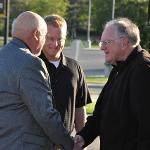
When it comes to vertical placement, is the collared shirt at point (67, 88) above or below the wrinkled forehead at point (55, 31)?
below

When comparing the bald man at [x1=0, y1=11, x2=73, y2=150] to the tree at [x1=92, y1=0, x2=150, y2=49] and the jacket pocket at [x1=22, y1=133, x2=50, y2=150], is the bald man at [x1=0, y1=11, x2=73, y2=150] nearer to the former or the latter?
the jacket pocket at [x1=22, y1=133, x2=50, y2=150]

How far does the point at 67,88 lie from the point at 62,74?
6.4 inches

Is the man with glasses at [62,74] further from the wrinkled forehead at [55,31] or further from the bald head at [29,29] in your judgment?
the bald head at [29,29]

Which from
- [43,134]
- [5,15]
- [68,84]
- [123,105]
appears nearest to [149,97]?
[123,105]

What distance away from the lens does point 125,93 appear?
4398 mm

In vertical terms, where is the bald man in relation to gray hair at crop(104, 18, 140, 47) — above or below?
below

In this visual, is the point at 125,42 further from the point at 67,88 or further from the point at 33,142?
the point at 33,142

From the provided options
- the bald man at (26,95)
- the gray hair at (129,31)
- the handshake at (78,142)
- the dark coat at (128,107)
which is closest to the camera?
the bald man at (26,95)

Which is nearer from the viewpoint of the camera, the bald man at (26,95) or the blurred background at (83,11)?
the bald man at (26,95)

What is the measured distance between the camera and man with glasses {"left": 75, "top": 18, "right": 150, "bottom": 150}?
4254mm

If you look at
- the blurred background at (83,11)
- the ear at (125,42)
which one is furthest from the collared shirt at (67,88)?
the blurred background at (83,11)

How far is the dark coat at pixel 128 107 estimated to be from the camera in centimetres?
425

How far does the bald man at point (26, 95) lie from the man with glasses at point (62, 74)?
0.86 m

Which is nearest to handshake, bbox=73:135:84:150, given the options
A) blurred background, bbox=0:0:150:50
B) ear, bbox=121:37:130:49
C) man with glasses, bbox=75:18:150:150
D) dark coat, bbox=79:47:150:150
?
man with glasses, bbox=75:18:150:150
